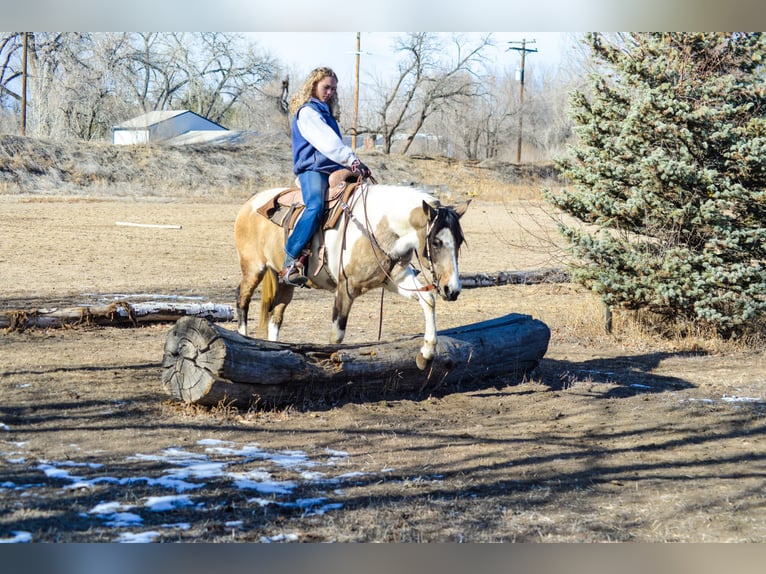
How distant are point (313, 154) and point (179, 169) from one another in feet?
122

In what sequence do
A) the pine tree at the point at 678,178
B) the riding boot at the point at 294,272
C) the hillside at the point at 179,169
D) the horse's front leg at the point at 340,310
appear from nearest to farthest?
the horse's front leg at the point at 340,310 < the riding boot at the point at 294,272 < the pine tree at the point at 678,178 < the hillside at the point at 179,169

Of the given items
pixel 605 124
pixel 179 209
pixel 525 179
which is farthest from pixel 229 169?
pixel 605 124

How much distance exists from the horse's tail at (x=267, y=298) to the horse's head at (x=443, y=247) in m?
2.47

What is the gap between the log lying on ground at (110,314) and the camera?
1077 centimetres

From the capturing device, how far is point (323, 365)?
26.2 ft

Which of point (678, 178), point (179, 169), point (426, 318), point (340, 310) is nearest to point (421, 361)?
point (426, 318)

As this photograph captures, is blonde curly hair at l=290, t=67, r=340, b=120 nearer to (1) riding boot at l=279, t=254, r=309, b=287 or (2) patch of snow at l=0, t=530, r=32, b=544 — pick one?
(1) riding boot at l=279, t=254, r=309, b=287

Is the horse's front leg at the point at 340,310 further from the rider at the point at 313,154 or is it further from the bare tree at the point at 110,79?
the bare tree at the point at 110,79

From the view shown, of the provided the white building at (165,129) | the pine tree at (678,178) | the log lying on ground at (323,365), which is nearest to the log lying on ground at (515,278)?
the pine tree at (678,178)

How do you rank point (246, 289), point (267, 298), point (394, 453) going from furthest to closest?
point (246, 289)
point (267, 298)
point (394, 453)

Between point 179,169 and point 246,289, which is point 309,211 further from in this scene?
point 179,169

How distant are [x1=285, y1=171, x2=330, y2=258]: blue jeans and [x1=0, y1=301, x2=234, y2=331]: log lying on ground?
145 inches

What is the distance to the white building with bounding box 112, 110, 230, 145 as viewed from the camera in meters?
60.0

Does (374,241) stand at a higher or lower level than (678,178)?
lower
